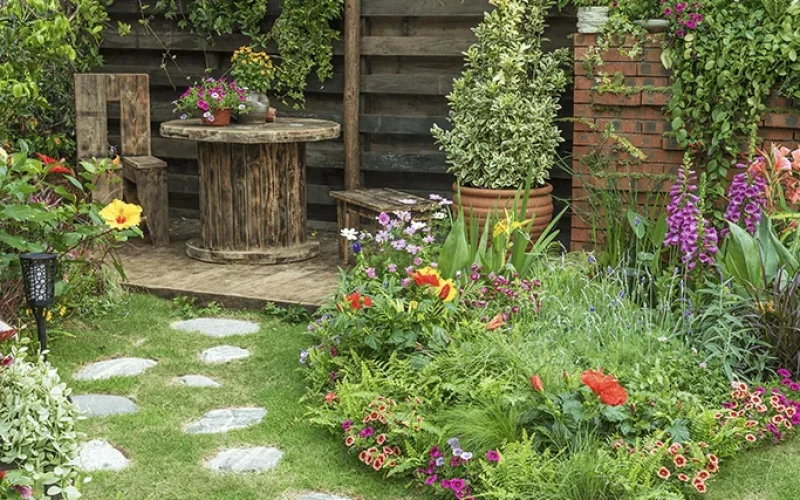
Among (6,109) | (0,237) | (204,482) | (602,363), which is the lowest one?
(204,482)

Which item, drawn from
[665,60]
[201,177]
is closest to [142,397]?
[201,177]

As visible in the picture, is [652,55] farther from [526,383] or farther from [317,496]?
[317,496]

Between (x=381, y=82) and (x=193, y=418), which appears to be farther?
(x=381, y=82)

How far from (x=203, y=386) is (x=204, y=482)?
1.07 meters

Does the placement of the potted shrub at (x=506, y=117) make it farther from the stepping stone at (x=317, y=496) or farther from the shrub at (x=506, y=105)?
the stepping stone at (x=317, y=496)

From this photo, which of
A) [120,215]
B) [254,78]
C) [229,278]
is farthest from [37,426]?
[254,78]

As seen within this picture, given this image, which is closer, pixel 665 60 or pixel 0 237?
pixel 0 237

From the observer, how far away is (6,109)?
6945mm

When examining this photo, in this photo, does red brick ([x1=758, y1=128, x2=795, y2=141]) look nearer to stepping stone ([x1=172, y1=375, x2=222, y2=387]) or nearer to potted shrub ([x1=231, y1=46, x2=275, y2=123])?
potted shrub ([x1=231, y1=46, x2=275, y2=123])

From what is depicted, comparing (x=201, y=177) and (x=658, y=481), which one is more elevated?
(x=201, y=177)

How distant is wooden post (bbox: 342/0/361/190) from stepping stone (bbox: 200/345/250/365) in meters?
2.62

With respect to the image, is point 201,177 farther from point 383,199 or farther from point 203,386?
point 203,386

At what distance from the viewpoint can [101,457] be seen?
4027 mm

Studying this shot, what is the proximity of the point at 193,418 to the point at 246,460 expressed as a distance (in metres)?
0.54
